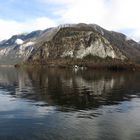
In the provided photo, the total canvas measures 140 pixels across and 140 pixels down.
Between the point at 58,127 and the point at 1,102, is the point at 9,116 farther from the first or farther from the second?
the point at 1,102

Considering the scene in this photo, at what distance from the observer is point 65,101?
3706 inches

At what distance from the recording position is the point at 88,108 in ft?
269

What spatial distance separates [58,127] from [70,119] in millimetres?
6978

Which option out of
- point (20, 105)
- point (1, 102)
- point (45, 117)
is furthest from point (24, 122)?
point (1, 102)

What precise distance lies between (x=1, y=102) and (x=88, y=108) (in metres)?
24.3

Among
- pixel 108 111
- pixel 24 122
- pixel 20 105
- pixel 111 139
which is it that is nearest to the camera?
pixel 111 139

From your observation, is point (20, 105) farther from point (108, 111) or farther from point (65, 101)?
point (108, 111)

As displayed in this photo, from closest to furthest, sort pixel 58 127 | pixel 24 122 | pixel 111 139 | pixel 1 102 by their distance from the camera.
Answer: pixel 111 139 → pixel 58 127 → pixel 24 122 → pixel 1 102

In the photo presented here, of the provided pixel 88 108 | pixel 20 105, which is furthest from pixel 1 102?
pixel 88 108

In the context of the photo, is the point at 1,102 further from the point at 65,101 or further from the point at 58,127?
the point at 58,127

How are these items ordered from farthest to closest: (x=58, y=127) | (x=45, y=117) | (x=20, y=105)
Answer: (x=20, y=105) < (x=45, y=117) < (x=58, y=127)

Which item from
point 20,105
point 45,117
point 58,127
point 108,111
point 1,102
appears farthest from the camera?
point 1,102

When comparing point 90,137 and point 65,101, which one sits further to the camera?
point 65,101

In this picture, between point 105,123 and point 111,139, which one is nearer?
point 111,139
